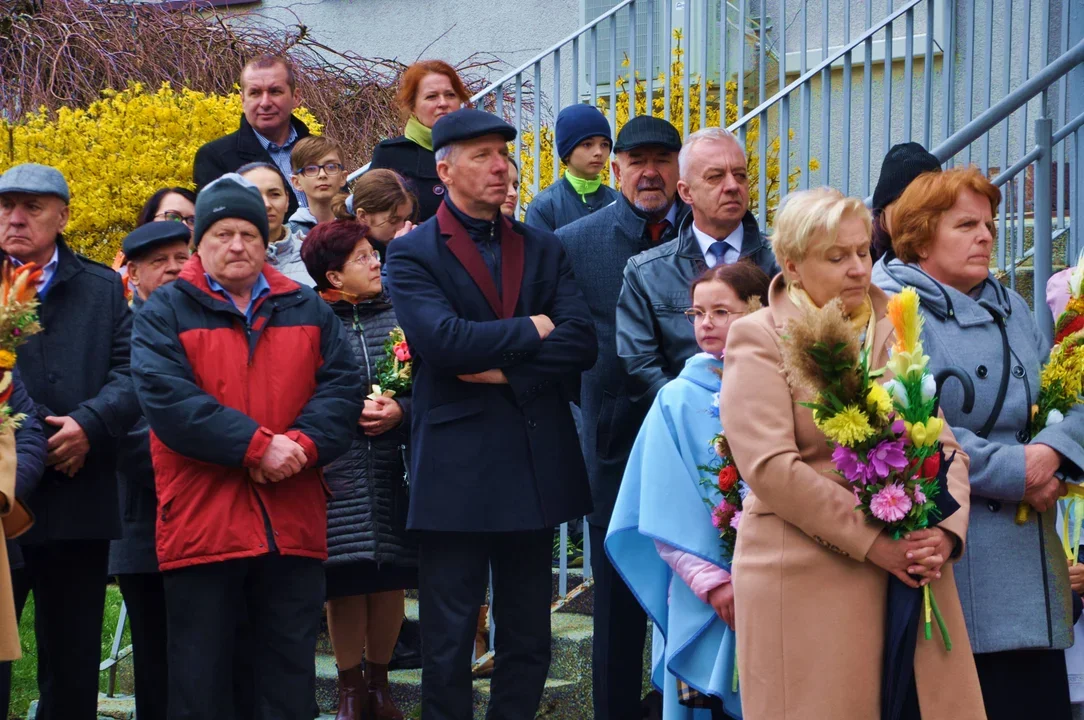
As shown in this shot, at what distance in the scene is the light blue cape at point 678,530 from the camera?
4.00 meters

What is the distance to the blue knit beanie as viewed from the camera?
643 cm

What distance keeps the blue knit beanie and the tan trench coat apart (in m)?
2.90

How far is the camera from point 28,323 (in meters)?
4.29

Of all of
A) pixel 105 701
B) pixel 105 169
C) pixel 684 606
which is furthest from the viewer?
pixel 105 169

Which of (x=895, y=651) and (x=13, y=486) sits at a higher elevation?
(x=13, y=486)

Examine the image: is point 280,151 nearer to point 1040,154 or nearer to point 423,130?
point 423,130

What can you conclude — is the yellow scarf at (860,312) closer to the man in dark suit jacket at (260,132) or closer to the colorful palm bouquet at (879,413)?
the colorful palm bouquet at (879,413)

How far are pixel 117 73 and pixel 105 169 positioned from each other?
8.69 feet

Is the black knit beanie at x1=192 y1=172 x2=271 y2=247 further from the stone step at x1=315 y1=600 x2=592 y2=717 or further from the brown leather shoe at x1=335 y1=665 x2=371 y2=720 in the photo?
the stone step at x1=315 y1=600 x2=592 y2=717

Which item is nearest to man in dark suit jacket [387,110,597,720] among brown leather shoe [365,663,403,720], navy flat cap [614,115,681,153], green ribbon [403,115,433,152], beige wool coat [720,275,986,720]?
navy flat cap [614,115,681,153]

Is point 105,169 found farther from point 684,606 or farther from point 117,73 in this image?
point 684,606

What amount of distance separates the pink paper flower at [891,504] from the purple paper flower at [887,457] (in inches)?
1.7

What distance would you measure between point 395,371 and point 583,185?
155cm

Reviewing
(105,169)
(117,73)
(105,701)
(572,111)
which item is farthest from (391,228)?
(117,73)
